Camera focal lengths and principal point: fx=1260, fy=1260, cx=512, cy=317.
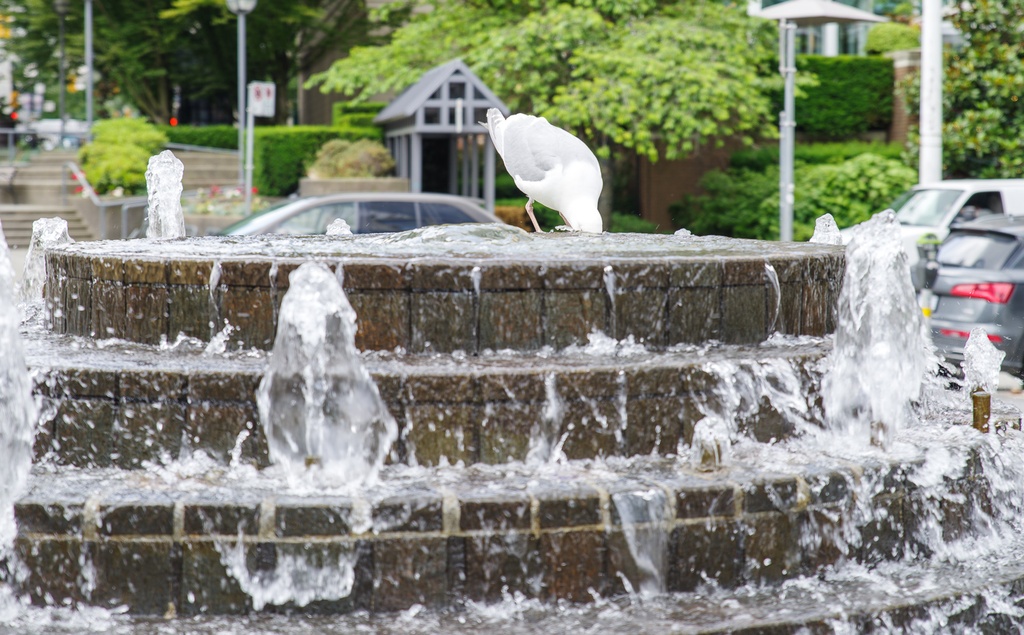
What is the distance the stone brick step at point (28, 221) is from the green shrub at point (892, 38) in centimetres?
1916

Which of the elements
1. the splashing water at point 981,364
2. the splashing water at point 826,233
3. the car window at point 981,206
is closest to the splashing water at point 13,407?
the splashing water at point 981,364

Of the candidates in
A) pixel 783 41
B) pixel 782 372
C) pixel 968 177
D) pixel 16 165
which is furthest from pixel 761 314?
pixel 16 165

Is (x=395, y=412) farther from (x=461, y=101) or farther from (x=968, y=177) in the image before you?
(x=968, y=177)

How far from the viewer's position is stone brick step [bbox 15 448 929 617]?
4438 millimetres

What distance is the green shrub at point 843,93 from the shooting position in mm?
27953

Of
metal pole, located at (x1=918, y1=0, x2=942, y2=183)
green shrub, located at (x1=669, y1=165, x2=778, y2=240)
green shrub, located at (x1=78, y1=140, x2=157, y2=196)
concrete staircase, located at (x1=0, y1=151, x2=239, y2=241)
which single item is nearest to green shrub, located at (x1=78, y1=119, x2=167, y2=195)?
green shrub, located at (x1=78, y1=140, x2=157, y2=196)

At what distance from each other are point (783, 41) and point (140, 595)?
13.8 m

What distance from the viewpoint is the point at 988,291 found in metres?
10.7

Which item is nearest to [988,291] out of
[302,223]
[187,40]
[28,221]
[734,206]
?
[302,223]

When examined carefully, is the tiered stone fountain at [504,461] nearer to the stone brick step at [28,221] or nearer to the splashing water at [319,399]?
the splashing water at [319,399]

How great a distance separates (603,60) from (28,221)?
11729 millimetres

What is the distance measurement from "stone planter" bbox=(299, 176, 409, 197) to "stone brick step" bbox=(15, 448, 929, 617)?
17495 mm

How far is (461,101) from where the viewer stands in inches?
802

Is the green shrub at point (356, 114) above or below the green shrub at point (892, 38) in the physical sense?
below
